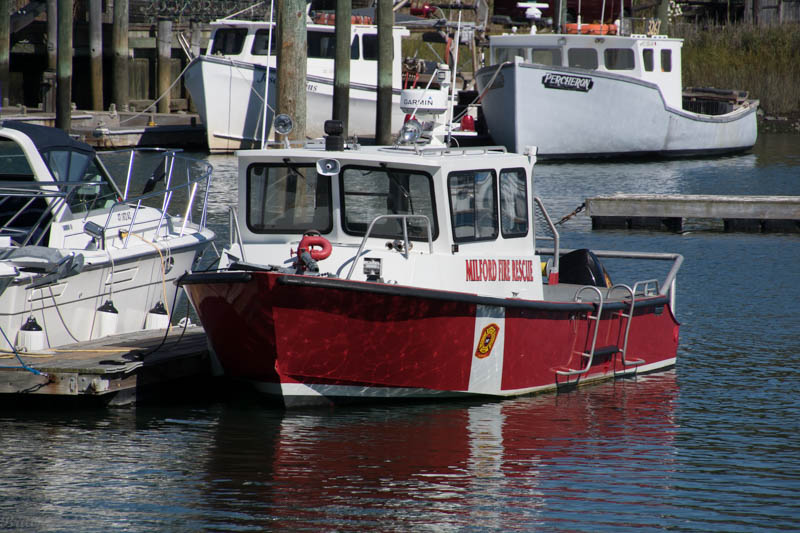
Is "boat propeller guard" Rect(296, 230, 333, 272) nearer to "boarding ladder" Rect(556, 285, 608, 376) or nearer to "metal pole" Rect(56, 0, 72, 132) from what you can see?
"boarding ladder" Rect(556, 285, 608, 376)

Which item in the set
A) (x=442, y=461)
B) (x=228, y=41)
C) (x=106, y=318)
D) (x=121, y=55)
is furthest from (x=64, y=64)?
(x=442, y=461)

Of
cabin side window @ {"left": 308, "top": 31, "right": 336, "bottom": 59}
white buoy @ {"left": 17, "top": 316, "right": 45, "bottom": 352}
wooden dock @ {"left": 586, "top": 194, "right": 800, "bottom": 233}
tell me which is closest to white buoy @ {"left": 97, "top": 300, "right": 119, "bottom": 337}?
white buoy @ {"left": 17, "top": 316, "right": 45, "bottom": 352}

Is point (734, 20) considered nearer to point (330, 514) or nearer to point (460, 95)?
point (460, 95)

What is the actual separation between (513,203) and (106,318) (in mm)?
3875

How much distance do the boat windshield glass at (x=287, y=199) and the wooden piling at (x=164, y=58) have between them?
2349 centimetres

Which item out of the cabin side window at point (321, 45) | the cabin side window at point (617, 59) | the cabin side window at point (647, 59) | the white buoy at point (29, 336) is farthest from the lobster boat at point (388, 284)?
the cabin side window at point (647, 59)

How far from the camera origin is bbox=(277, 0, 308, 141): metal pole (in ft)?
42.9

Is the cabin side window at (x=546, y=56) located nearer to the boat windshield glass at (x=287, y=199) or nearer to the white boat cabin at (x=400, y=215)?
the white boat cabin at (x=400, y=215)

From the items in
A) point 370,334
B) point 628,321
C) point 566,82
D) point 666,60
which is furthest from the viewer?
point 666,60

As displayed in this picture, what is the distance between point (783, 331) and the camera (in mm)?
12742

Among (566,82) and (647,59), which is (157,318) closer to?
(566,82)

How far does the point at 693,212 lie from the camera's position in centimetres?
2036

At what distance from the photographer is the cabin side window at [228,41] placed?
1195 inches

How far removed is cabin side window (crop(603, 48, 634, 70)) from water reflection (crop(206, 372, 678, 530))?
881 inches
